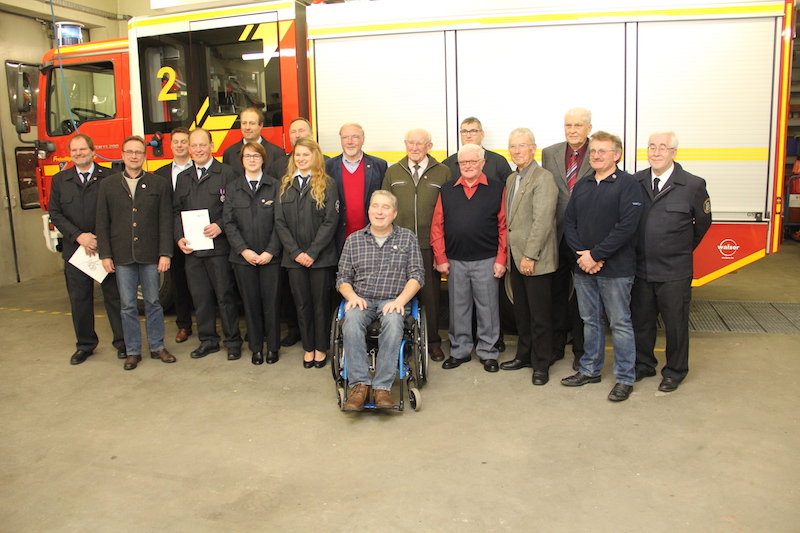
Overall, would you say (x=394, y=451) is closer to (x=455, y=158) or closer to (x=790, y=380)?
(x=455, y=158)

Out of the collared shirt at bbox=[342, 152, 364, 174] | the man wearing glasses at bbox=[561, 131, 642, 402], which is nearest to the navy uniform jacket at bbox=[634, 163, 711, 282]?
the man wearing glasses at bbox=[561, 131, 642, 402]

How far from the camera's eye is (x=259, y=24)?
549 cm

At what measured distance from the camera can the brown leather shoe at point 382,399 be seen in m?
3.87

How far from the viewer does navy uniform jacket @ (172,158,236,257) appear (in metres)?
4.95

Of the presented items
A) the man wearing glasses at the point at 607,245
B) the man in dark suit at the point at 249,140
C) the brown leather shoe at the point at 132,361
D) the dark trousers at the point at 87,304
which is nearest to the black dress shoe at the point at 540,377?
the man wearing glasses at the point at 607,245

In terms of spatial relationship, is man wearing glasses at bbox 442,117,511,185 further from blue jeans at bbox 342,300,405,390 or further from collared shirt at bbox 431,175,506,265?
blue jeans at bbox 342,300,405,390

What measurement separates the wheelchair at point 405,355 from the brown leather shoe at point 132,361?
68.6 inches

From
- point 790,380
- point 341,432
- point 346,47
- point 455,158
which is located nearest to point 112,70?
point 346,47

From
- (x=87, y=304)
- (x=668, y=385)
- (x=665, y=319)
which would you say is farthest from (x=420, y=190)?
(x=87, y=304)

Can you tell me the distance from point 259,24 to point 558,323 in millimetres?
3440

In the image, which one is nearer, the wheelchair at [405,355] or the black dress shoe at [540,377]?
the wheelchair at [405,355]

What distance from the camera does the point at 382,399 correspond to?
390cm

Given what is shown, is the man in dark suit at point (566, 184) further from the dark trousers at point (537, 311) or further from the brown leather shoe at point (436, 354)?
the brown leather shoe at point (436, 354)

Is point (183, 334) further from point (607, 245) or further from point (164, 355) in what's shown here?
point (607, 245)
